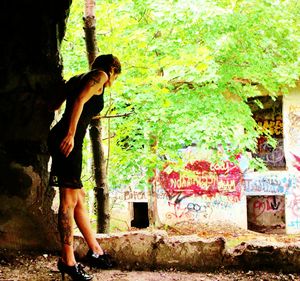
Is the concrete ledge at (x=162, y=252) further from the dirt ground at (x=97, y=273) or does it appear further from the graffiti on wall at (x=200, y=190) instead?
the graffiti on wall at (x=200, y=190)

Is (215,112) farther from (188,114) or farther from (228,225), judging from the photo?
(228,225)

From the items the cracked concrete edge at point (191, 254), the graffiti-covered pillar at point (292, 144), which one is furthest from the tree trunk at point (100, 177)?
the graffiti-covered pillar at point (292, 144)

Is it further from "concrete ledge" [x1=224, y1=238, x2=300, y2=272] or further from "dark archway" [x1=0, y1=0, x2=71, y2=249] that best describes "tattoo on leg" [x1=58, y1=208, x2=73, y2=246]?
"concrete ledge" [x1=224, y1=238, x2=300, y2=272]

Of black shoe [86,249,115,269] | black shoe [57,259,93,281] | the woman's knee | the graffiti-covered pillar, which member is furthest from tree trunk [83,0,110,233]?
the graffiti-covered pillar

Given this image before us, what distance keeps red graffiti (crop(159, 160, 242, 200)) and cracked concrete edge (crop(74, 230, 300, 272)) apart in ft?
31.0

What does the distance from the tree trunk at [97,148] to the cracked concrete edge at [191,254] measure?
4.11 ft

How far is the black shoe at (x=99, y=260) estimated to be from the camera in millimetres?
3385

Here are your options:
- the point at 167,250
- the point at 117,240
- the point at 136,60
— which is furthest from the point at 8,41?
the point at 136,60

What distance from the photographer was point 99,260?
134 inches

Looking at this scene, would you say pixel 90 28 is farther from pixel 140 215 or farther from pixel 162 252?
pixel 140 215

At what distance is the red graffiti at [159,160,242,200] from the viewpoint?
1320 cm

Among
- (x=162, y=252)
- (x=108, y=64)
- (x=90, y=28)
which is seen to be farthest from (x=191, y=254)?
(x=90, y=28)

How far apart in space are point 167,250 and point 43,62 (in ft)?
6.32

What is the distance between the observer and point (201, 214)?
13.3 metres
